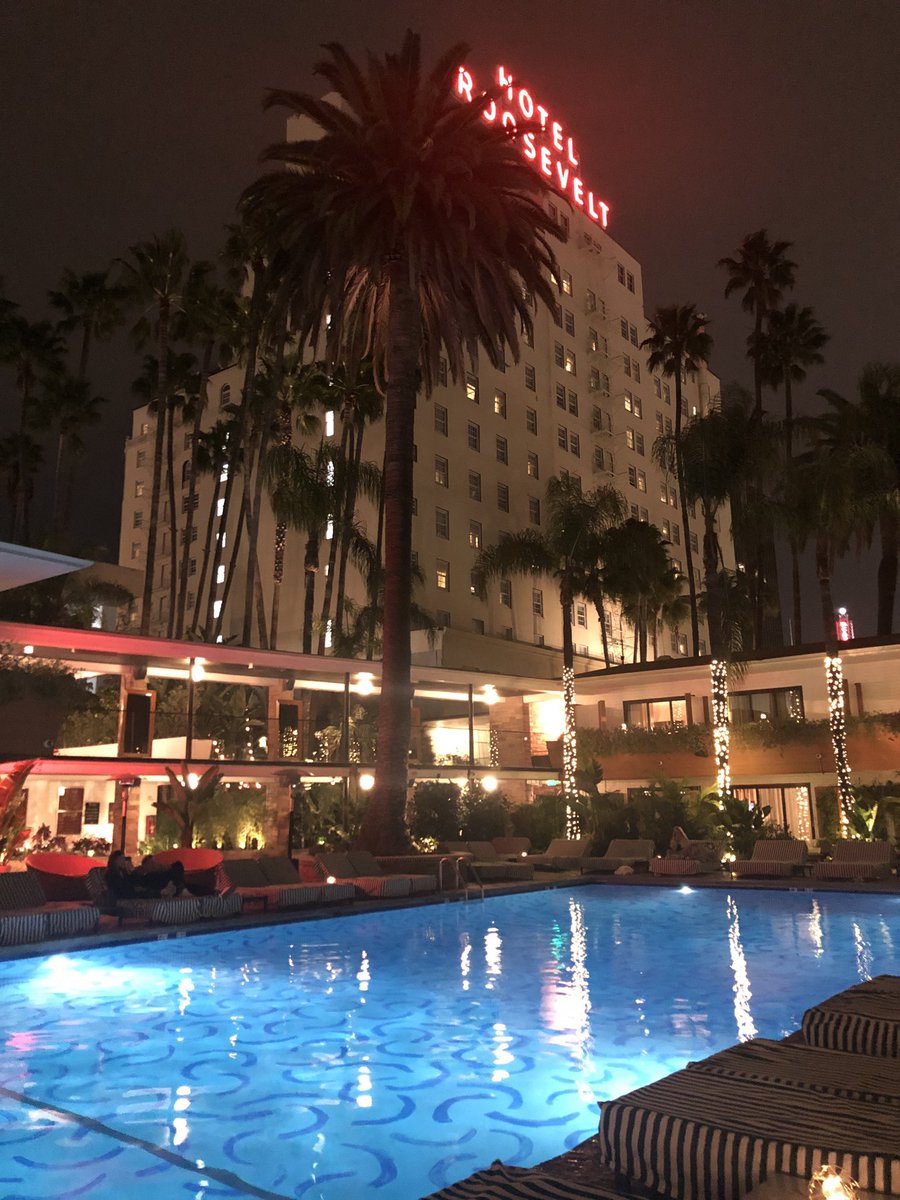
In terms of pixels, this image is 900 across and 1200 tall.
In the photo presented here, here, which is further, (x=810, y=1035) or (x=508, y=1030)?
(x=508, y=1030)

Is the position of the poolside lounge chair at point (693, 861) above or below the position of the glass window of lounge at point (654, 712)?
below

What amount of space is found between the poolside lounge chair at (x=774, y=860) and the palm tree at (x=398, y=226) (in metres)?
8.27

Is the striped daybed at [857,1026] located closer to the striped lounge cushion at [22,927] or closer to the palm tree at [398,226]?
the striped lounge cushion at [22,927]

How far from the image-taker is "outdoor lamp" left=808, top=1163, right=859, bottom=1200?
3250mm

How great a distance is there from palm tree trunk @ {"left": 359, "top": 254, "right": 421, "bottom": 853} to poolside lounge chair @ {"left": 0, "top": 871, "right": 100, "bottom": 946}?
8201 millimetres

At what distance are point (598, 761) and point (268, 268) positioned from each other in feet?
71.8

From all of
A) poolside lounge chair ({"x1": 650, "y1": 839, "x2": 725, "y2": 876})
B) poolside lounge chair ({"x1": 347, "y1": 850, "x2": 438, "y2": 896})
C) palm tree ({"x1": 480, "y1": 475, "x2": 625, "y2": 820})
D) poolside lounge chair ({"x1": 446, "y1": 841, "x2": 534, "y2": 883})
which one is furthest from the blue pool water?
palm tree ({"x1": 480, "y1": 475, "x2": 625, "y2": 820})

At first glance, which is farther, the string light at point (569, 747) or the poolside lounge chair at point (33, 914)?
the string light at point (569, 747)

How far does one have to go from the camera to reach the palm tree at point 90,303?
1484 inches

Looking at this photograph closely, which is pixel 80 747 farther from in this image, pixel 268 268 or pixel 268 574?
pixel 268 574

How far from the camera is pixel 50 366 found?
3875 cm

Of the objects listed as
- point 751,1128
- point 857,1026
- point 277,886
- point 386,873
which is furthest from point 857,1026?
point 386,873

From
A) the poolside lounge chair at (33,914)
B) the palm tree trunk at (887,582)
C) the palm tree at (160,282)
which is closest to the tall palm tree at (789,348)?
the palm tree trunk at (887,582)

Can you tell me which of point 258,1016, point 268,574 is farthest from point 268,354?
point 258,1016
